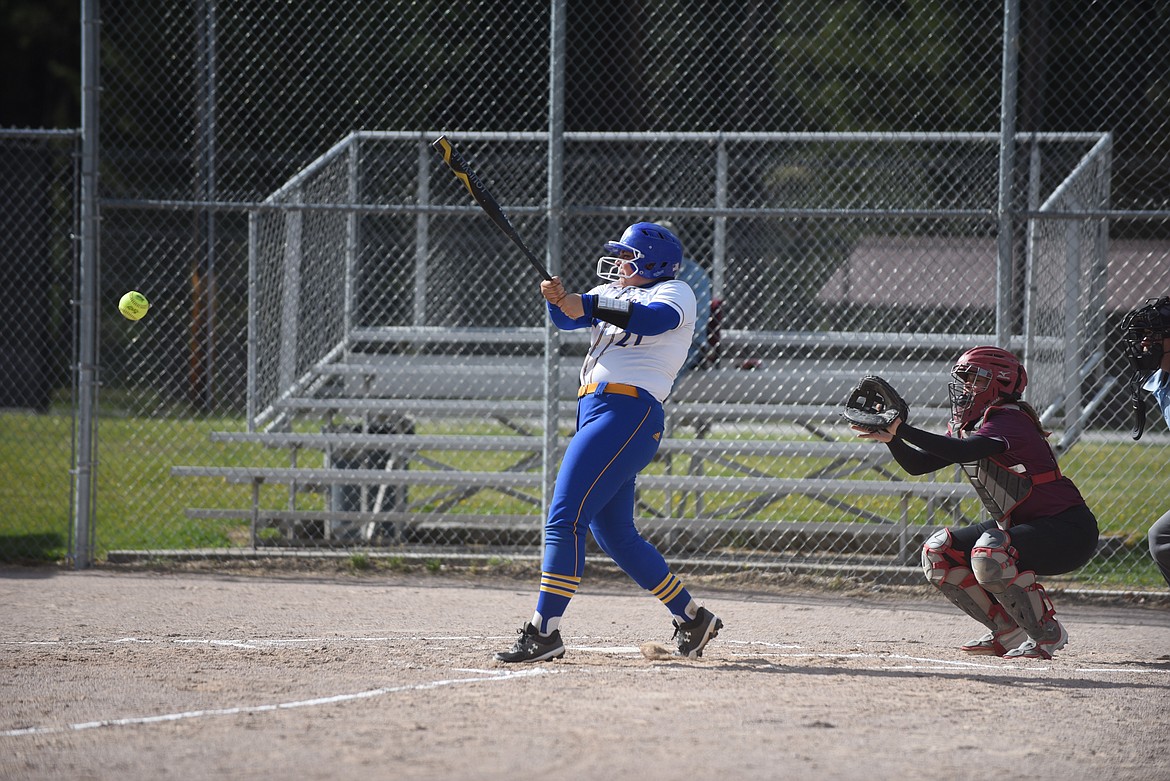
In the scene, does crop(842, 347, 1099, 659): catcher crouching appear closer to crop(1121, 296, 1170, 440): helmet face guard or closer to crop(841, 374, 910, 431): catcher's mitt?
crop(841, 374, 910, 431): catcher's mitt

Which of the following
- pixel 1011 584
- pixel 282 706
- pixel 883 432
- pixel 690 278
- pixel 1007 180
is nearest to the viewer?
pixel 282 706

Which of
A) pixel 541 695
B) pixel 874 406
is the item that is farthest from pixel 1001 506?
pixel 541 695

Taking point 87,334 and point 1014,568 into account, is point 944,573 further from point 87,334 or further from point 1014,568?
point 87,334

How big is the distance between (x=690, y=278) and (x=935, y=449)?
3.94m

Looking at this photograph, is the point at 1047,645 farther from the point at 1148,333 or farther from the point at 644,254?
the point at 644,254

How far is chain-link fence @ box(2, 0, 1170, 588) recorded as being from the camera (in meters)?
8.08

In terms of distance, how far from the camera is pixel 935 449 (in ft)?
16.8

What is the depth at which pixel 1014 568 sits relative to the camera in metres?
5.21

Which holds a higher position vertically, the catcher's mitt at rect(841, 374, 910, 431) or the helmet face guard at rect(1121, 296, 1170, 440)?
the helmet face guard at rect(1121, 296, 1170, 440)

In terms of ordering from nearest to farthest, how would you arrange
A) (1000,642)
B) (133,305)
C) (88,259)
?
(1000,642) < (133,305) < (88,259)

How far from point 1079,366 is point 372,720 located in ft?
19.2

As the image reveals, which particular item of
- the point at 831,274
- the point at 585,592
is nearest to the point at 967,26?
the point at 831,274

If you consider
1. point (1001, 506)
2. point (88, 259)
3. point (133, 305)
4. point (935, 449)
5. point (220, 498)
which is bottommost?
point (220, 498)

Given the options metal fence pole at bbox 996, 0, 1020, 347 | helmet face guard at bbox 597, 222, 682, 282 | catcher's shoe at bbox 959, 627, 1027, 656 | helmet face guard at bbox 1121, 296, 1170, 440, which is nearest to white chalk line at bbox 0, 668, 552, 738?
helmet face guard at bbox 597, 222, 682, 282
